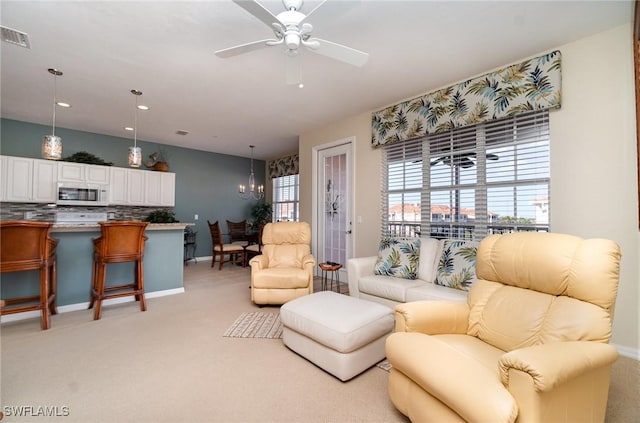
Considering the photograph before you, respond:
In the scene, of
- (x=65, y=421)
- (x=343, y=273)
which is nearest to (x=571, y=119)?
(x=343, y=273)

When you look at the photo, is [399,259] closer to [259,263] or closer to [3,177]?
[259,263]

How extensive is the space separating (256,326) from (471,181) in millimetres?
2926

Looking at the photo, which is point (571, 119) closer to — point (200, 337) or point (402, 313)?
point (402, 313)

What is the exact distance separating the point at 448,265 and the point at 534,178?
4.01ft

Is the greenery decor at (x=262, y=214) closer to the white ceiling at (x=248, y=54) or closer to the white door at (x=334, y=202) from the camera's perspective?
the white door at (x=334, y=202)

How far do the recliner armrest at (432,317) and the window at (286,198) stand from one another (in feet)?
19.0

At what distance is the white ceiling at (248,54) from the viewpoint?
222 cm

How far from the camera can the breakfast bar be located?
321 cm

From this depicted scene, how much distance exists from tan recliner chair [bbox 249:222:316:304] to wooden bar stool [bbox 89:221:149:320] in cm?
133

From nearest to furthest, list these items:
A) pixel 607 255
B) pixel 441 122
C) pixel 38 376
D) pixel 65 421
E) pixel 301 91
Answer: pixel 607 255
pixel 65 421
pixel 38 376
pixel 441 122
pixel 301 91

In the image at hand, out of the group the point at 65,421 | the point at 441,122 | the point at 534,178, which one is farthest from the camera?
the point at 441,122

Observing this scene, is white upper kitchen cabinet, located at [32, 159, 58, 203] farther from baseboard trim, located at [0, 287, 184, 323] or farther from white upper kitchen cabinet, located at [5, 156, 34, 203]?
baseboard trim, located at [0, 287, 184, 323]

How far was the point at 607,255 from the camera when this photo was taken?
4.59ft

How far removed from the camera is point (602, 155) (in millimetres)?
2502
